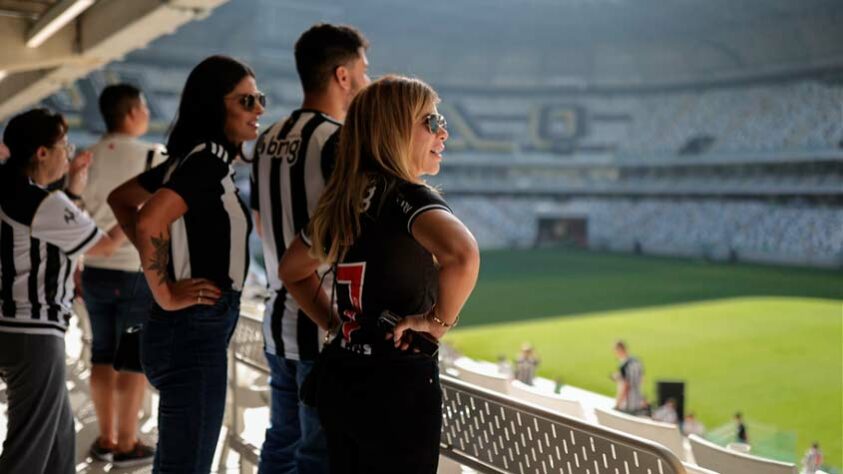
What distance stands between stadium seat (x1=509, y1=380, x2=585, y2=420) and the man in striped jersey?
6.19ft

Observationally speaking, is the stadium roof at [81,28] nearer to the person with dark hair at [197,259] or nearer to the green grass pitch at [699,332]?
the person with dark hair at [197,259]

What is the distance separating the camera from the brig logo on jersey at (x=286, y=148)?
7.04 feet

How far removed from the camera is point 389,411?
1.59 m

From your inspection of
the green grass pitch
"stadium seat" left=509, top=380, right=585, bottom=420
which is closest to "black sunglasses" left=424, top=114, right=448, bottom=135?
"stadium seat" left=509, top=380, right=585, bottom=420

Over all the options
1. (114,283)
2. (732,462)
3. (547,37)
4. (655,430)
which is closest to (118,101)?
(114,283)

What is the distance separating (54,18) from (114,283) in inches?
67.4

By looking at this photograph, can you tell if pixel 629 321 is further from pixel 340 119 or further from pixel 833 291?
pixel 340 119

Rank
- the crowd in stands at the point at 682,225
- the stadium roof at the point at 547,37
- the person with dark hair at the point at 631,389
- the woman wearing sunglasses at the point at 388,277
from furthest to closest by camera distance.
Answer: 1. the stadium roof at the point at 547,37
2. the crowd in stands at the point at 682,225
3. the person with dark hair at the point at 631,389
4. the woman wearing sunglasses at the point at 388,277

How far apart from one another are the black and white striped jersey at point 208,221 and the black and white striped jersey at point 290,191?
84 millimetres

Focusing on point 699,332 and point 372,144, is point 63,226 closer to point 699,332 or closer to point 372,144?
point 372,144

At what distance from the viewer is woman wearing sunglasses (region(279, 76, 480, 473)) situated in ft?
5.22

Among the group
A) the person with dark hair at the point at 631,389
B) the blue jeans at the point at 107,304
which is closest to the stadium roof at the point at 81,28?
the blue jeans at the point at 107,304

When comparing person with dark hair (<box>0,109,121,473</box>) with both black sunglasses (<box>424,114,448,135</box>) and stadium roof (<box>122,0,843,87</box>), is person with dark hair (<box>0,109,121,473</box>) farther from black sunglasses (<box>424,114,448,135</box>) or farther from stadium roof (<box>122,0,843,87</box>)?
stadium roof (<box>122,0,843,87</box>)

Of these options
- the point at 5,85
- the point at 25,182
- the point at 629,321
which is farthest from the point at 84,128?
the point at 25,182
